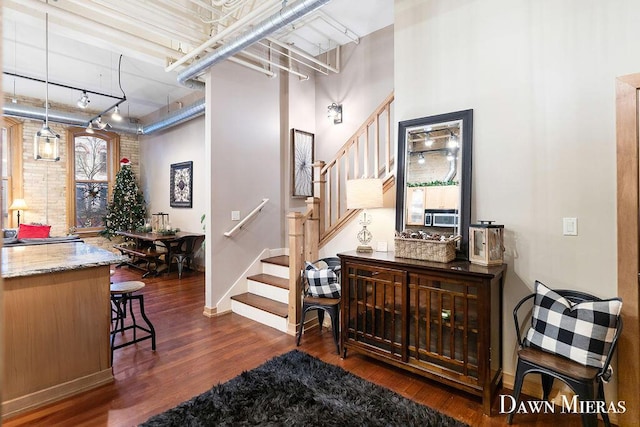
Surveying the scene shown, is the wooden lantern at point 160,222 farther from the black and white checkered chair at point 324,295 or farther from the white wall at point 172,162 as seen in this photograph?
the black and white checkered chair at point 324,295

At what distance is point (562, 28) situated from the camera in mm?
2391

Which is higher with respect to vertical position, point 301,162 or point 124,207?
point 301,162

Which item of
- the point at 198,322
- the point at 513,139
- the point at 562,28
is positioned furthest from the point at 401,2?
the point at 198,322

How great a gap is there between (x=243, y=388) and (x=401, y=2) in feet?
12.0

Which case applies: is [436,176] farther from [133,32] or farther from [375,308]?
[133,32]

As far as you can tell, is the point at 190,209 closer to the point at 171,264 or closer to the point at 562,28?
the point at 171,264

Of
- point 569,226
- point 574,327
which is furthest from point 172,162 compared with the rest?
point 574,327

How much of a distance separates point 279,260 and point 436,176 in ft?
8.48

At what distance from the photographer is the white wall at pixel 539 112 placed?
225cm

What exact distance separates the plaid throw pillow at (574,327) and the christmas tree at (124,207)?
7.85m

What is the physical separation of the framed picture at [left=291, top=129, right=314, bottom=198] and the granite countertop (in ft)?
8.94

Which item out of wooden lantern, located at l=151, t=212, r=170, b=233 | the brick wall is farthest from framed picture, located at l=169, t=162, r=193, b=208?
the brick wall

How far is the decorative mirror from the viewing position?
9.14ft

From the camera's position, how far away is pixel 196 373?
2.81 meters
